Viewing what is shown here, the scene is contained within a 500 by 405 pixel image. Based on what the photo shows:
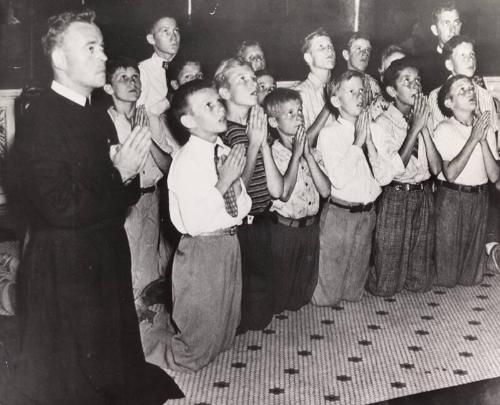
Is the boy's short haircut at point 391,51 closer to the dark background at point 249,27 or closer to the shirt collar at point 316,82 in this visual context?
the dark background at point 249,27

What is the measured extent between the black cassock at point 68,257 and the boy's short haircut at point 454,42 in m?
3.46

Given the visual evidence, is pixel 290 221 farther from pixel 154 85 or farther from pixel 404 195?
pixel 154 85

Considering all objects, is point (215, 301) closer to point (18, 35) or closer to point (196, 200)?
point (196, 200)

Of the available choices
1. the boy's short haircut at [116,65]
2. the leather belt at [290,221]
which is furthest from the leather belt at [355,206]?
the boy's short haircut at [116,65]

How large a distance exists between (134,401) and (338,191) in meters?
2.36

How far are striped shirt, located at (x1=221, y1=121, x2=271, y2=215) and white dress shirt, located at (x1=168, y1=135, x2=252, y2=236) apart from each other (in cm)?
43

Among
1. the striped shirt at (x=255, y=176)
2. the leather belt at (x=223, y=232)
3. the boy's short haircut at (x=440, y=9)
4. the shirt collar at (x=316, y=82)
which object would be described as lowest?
the leather belt at (x=223, y=232)

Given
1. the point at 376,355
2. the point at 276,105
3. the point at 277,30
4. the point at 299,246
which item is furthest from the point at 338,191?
the point at 277,30

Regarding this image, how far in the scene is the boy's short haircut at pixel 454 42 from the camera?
5.34 m

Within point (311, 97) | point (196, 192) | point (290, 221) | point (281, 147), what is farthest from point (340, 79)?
point (196, 192)

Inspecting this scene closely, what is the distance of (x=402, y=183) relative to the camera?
16.5 feet

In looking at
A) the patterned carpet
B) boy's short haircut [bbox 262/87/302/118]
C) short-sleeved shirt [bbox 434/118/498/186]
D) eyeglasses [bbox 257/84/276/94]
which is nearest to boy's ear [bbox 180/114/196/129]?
boy's short haircut [bbox 262/87/302/118]

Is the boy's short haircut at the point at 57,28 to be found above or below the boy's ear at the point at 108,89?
above

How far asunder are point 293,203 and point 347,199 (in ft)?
1.52
